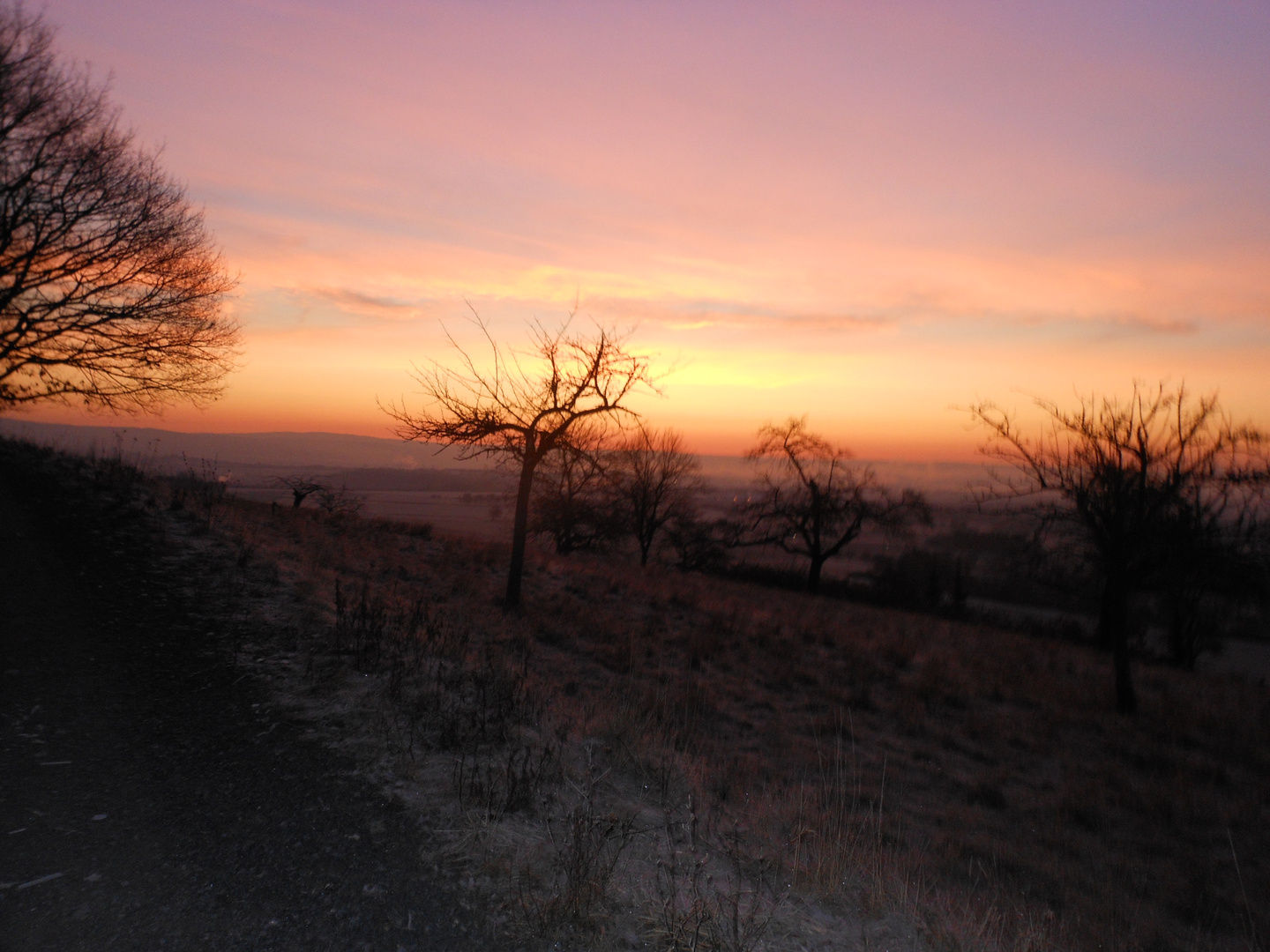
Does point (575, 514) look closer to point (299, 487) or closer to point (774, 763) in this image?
point (299, 487)

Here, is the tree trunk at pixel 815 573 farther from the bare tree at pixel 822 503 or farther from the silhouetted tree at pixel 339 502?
the silhouetted tree at pixel 339 502

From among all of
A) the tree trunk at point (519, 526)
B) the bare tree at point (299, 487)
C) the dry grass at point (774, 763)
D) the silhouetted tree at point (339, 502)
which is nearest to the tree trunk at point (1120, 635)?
the dry grass at point (774, 763)

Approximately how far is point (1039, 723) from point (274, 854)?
1339 centimetres

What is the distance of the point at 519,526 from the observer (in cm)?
1458

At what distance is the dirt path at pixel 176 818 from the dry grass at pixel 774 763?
22.0 inches

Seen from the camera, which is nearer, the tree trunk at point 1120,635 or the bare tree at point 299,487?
the tree trunk at point 1120,635


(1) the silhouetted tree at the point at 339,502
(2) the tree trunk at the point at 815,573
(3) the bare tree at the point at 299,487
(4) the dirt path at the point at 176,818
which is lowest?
(2) the tree trunk at the point at 815,573

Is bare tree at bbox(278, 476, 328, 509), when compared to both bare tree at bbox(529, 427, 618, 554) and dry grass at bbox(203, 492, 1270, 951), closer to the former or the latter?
dry grass at bbox(203, 492, 1270, 951)

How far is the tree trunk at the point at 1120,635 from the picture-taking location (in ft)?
42.6

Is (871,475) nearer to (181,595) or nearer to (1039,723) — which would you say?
(1039,723)

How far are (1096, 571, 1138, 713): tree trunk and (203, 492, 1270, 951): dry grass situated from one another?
1.27 feet

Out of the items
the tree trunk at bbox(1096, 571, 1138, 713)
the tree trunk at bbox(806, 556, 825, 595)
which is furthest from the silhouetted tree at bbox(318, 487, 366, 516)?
the tree trunk at bbox(1096, 571, 1138, 713)

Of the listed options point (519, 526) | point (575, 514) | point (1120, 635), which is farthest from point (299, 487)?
point (1120, 635)

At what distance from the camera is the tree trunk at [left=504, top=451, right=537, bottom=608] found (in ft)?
46.6
